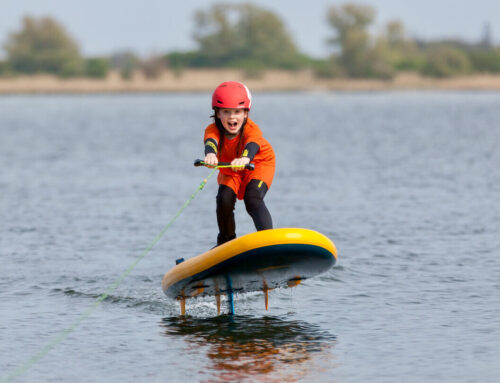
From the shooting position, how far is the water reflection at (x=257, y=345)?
9.67 metres

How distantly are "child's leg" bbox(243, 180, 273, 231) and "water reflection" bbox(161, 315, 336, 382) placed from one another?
4.11ft

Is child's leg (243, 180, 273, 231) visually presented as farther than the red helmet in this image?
Yes

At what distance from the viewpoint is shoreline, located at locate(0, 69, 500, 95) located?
14938 cm

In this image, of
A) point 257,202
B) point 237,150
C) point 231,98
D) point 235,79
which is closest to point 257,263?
point 257,202

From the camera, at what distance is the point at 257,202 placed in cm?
1078

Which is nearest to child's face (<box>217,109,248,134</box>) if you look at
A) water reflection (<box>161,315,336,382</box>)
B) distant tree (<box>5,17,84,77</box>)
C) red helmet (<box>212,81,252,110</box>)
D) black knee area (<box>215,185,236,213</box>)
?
red helmet (<box>212,81,252,110</box>)

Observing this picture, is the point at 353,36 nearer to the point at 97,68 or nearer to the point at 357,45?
the point at 357,45

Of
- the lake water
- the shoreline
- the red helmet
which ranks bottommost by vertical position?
the shoreline

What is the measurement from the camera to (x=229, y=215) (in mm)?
10984

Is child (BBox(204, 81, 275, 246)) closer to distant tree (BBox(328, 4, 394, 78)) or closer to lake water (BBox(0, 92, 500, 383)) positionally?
lake water (BBox(0, 92, 500, 383))

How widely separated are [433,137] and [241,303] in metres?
42.4

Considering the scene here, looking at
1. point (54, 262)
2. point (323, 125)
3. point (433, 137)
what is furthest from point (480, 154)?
point (323, 125)

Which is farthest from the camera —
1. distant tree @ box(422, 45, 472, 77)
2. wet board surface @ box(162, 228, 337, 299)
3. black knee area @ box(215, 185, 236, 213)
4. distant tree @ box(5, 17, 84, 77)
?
distant tree @ box(5, 17, 84, 77)

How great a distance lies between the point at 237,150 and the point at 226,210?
65 cm
